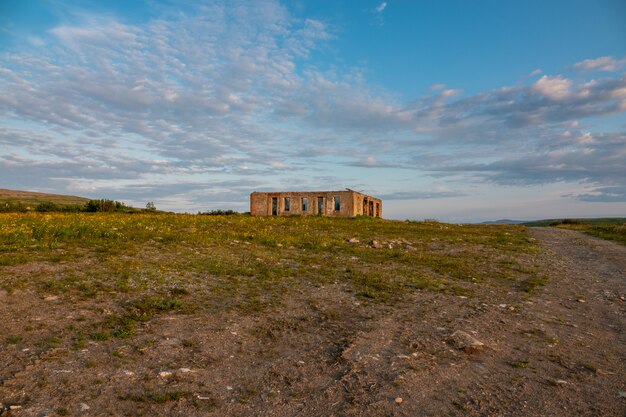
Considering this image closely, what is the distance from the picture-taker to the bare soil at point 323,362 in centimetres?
446

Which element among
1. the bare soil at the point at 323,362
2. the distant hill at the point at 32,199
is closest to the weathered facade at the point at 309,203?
the distant hill at the point at 32,199

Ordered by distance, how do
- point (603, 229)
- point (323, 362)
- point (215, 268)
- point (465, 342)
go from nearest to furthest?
A: point (323, 362)
point (465, 342)
point (215, 268)
point (603, 229)

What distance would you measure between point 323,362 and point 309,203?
42845 mm

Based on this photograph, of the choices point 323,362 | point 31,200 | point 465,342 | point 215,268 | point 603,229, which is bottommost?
point 323,362

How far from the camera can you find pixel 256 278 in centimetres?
1040

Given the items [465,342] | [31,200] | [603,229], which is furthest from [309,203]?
[465,342]

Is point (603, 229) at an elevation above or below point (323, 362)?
above

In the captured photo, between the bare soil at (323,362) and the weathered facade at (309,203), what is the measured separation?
38.4 metres

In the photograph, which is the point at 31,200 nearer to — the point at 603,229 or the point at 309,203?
the point at 309,203

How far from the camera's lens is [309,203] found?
48.4m

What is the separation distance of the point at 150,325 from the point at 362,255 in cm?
897

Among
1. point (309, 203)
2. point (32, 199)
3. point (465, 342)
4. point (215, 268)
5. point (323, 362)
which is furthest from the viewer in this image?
point (32, 199)

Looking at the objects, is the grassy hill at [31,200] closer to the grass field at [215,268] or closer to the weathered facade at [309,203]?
Result: the weathered facade at [309,203]

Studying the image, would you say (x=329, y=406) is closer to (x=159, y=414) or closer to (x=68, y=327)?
(x=159, y=414)
